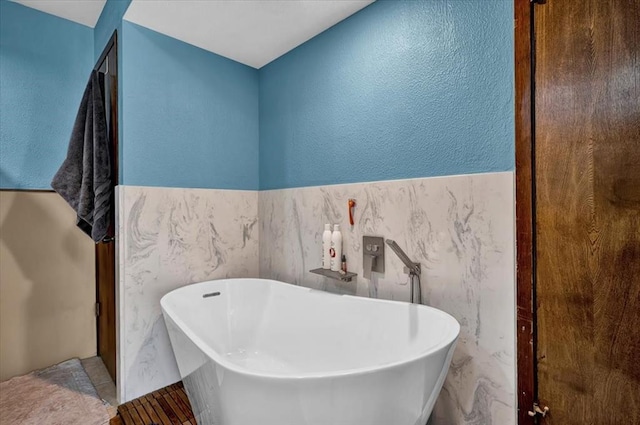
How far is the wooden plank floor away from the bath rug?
10 centimetres

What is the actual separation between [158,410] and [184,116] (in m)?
1.60

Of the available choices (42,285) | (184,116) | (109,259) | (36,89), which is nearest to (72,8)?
(36,89)

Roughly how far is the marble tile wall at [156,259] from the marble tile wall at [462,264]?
0.89 m

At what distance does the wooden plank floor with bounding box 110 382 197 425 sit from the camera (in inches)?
56.1

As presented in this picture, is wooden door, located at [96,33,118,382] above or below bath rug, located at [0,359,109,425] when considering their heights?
above

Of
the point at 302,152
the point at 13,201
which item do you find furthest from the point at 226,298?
the point at 13,201

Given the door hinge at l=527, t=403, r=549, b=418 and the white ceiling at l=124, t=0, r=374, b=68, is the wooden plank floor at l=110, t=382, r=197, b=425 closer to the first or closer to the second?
the door hinge at l=527, t=403, r=549, b=418

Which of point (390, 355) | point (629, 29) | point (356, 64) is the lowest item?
point (390, 355)

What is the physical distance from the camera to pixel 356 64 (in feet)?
5.14

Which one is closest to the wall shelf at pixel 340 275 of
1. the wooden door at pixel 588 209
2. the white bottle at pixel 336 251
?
the white bottle at pixel 336 251

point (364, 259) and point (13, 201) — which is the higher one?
point (13, 201)

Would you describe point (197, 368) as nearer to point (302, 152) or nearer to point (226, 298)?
point (226, 298)

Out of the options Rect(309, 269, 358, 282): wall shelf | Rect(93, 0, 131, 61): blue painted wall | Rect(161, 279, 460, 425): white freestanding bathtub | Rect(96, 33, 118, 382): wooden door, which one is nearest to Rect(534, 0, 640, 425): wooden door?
Rect(161, 279, 460, 425): white freestanding bathtub

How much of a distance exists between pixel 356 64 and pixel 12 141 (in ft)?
6.87
